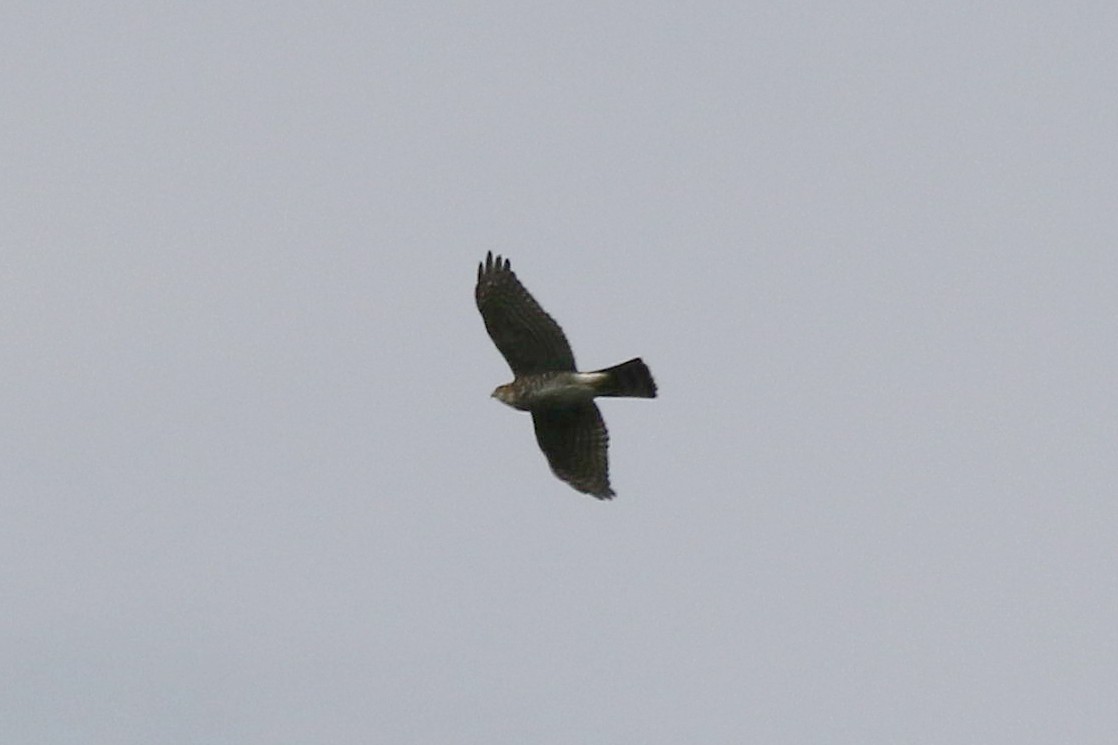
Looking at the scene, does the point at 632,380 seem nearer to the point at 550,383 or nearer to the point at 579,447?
the point at 550,383

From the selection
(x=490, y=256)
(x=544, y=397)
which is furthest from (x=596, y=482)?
(x=490, y=256)

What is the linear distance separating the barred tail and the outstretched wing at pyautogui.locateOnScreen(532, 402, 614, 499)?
1194 mm

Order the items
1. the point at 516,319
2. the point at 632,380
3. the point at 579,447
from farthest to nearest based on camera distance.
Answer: the point at 579,447
the point at 516,319
the point at 632,380

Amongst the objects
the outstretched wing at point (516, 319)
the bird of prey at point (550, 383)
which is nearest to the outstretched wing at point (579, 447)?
the bird of prey at point (550, 383)

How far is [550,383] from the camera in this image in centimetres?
3362

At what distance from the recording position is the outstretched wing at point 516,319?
33.5 m

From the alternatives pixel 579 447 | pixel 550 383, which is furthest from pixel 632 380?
pixel 579 447

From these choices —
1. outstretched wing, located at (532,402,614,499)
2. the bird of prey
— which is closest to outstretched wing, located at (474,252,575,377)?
the bird of prey

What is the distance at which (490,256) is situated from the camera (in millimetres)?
33625

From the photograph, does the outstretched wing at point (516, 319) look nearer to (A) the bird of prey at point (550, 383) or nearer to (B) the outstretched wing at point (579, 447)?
(A) the bird of prey at point (550, 383)

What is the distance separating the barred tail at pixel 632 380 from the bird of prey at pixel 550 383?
0.04ft

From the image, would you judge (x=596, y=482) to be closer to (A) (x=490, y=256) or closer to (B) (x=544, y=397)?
(B) (x=544, y=397)

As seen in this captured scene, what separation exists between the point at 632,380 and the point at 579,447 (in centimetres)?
200

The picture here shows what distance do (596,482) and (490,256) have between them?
3.57 meters
